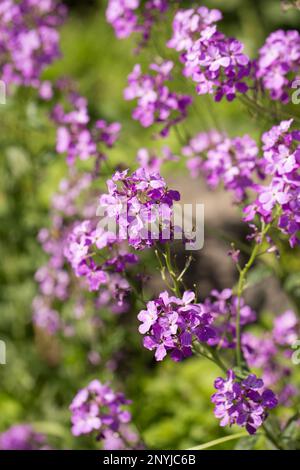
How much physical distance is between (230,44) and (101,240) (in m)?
0.89

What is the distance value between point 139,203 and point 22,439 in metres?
2.44

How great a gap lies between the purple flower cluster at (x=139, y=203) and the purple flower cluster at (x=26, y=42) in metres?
1.84

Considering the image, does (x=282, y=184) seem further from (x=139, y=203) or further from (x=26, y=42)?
(x=26, y=42)

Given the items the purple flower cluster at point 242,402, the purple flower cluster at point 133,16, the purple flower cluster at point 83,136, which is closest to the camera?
the purple flower cluster at point 242,402

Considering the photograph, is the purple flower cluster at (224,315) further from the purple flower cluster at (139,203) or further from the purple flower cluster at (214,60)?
the purple flower cluster at (214,60)

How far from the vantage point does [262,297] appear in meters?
4.97

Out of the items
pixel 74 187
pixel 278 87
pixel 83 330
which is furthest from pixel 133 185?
pixel 83 330

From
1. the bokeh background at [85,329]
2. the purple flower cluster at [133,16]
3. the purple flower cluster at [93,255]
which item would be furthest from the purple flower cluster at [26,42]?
the purple flower cluster at [93,255]

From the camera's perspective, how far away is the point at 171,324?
216 centimetres

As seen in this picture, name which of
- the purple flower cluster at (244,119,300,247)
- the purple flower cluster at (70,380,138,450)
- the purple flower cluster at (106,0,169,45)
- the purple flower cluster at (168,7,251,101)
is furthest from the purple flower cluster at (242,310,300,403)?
the purple flower cluster at (106,0,169,45)

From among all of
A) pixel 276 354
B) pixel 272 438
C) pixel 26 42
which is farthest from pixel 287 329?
pixel 26 42

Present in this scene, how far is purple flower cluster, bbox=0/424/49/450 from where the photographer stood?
13.4ft

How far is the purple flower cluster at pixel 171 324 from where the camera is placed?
2158 millimetres
